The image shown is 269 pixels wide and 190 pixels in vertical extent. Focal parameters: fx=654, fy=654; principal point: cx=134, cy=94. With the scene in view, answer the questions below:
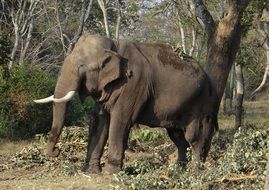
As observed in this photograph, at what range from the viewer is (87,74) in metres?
9.87

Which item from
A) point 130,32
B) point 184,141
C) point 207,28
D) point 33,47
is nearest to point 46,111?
point 207,28

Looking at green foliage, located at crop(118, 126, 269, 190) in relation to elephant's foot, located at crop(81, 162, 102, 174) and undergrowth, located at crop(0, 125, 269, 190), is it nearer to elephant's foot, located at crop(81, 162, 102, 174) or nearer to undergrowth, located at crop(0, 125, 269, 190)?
undergrowth, located at crop(0, 125, 269, 190)

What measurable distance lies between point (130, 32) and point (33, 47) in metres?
8.10

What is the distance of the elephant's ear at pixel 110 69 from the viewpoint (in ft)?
31.9

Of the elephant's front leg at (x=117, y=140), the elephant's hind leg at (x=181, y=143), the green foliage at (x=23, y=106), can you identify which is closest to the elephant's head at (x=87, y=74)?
the elephant's front leg at (x=117, y=140)

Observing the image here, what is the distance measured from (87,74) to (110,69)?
1.21ft

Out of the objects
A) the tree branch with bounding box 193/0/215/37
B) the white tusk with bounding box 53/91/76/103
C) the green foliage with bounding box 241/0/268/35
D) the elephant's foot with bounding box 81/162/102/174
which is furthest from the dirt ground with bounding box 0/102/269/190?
the green foliage with bounding box 241/0/268/35

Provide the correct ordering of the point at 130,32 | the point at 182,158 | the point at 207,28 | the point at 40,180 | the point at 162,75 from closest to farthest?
the point at 40,180 → the point at 162,75 → the point at 182,158 → the point at 207,28 → the point at 130,32

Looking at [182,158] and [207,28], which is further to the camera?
[207,28]

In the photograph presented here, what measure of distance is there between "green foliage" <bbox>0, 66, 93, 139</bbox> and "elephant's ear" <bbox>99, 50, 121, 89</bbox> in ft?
26.6

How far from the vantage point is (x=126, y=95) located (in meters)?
9.80

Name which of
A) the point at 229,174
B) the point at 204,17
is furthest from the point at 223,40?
the point at 229,174

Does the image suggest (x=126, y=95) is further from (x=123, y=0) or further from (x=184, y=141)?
(x=123, y=0)

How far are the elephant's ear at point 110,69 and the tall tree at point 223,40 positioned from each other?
3.23 metres
